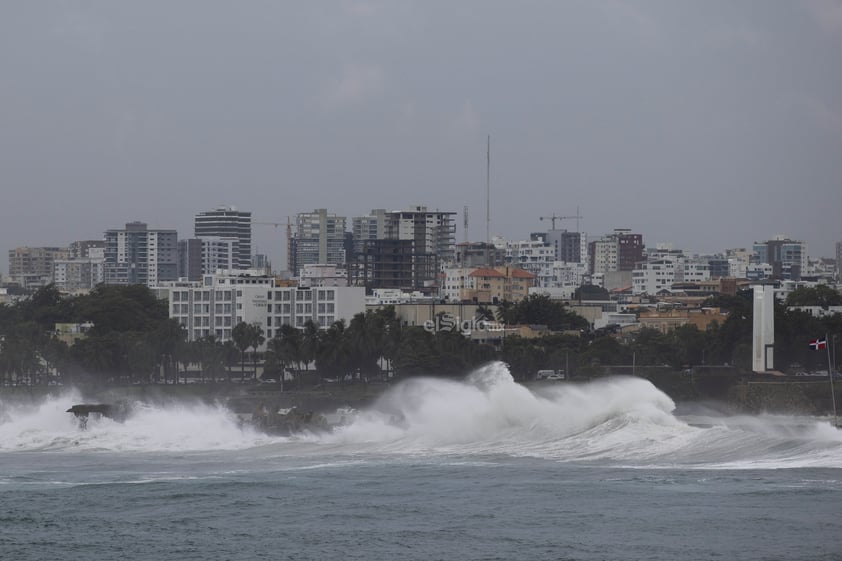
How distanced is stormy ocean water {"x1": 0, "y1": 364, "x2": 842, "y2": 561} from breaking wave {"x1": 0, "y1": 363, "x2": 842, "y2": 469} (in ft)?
0.38

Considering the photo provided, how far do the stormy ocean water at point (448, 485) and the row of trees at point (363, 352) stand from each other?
21.8 meters

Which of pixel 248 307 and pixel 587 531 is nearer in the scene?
pixel 587 531

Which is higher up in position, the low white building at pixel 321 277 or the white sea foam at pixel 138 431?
the low white building at pixel 321 277

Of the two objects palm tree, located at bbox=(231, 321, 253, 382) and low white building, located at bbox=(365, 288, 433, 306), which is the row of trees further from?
low white building, located at bbox=(365, 288, 433, 306)

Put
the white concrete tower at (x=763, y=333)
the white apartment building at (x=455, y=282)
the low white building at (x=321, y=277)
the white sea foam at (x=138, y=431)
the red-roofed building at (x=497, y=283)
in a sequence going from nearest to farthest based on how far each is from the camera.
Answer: the white sea foam at (x=138, y=431) → the white concrete tower at (x=763, y=333) → the low white building at (x=321, y=277) → the red-roofed building at (x=497, y=283) → the white apartment building at (x=455, y=282)

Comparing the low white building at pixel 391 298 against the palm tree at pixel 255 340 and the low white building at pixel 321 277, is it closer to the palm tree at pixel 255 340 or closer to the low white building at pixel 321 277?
the low white building at pixel 321 277


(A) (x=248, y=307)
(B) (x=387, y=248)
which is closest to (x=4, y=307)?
(A) (x=248, y=307)

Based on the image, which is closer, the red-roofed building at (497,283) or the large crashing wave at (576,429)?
the large crashing wave at (576,429)

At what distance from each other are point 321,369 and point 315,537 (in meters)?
52.3

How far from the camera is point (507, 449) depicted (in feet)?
169

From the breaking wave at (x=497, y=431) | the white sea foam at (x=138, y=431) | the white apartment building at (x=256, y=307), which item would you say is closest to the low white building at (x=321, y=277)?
the white apartment building at (x=256, y=307)

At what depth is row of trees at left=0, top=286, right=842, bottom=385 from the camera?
277 feet

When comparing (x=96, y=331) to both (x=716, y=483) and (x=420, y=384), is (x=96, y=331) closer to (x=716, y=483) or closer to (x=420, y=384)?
(x=420, y=384)

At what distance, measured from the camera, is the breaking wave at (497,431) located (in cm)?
4659
